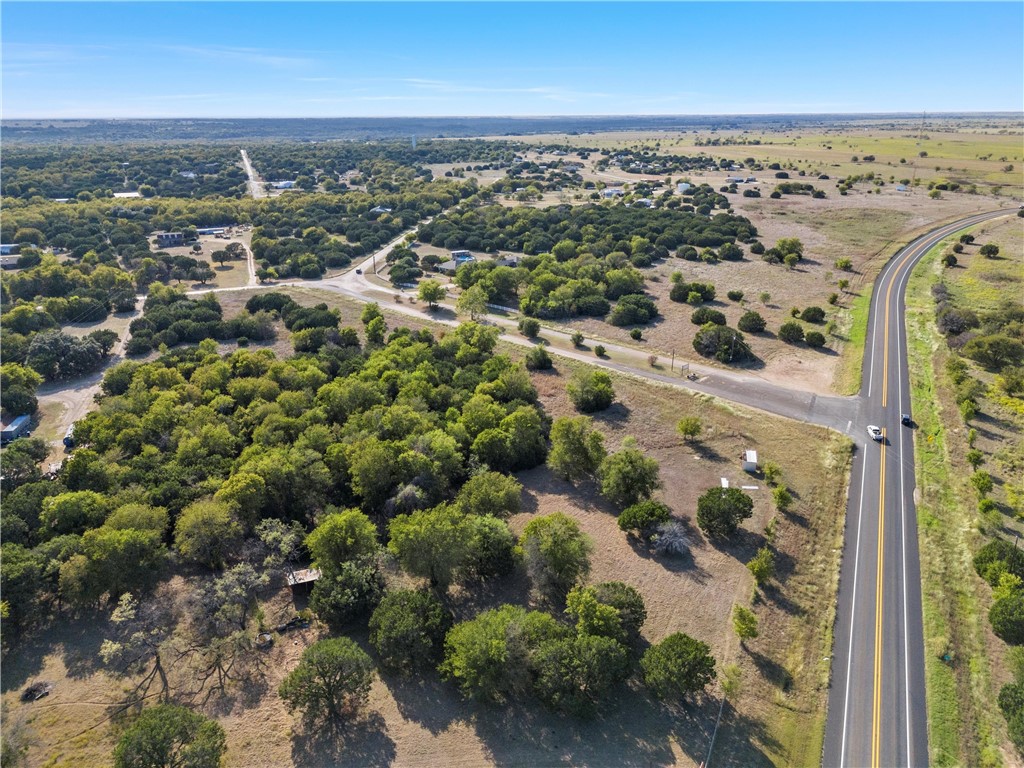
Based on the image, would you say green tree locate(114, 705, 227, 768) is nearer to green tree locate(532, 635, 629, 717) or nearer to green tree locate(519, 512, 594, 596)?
green tree locate(532, 635, 629, 717)

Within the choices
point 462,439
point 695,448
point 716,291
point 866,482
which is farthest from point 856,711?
point 716,291

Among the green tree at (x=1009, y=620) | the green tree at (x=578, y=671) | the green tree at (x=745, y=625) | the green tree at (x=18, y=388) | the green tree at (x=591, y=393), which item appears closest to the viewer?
the green tree at (x=578, y=671)

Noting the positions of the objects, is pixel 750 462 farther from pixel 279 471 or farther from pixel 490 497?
pixel 279 471

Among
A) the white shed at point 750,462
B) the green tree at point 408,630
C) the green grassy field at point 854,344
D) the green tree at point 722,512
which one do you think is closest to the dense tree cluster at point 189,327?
the green tree at point 408,630

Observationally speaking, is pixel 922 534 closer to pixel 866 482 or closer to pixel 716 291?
pixel 866 482

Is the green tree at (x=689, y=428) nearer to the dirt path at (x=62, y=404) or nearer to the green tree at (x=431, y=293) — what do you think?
the green tree at (x=431, y=293)

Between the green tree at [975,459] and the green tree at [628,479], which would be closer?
the green tree at [628,479]
